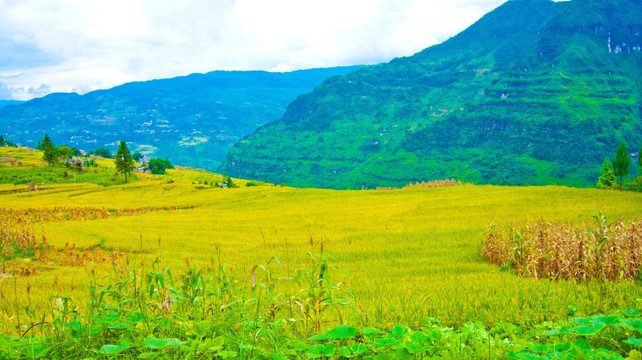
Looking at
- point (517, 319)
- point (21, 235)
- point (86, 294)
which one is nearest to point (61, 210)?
point (21, 235)

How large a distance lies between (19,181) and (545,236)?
250 ft

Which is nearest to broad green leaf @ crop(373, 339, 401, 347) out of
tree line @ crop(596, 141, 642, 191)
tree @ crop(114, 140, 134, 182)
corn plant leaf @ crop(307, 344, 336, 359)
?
corn plant leaf @ crop(307, 344, 336, 359)

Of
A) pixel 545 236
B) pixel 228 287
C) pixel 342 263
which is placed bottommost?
pixel 342 263

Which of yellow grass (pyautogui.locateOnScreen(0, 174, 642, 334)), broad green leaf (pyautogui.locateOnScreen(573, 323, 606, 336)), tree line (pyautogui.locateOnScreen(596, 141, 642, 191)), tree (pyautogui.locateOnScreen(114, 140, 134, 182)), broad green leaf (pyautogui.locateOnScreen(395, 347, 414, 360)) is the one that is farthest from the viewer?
tree (pyautogui.locateOnScreen(114, 140, 134, 182))

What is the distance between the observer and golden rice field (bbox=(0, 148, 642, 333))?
23.6ft

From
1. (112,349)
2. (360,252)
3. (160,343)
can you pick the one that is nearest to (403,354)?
(160,343)

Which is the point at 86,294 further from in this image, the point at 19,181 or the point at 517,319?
the point at 19,181

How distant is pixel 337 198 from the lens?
36.6m

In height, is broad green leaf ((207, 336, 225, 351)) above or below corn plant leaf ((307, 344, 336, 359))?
above

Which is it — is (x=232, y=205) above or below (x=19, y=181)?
below

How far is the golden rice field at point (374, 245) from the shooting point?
720 centimetres

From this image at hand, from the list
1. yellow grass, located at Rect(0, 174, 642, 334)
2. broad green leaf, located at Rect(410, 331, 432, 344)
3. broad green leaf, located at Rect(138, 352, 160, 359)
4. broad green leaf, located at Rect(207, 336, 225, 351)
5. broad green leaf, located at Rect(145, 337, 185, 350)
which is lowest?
yellow grass, located at Rect(0, 174, 642, 334)

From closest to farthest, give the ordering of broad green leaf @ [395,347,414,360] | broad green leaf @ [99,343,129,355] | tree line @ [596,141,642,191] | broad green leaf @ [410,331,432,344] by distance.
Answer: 1. broad green leaf @ [99,343,129,355]
2. broad green leaf @ [395,347,414,360]
3. broad green leaf @ [410,331,432,344]
4. tree line @ [596,141,642,191]

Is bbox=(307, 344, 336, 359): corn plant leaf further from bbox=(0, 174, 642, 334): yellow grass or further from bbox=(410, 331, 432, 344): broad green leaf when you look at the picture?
bbox=(0, 174, 642, 334): yellow grass
